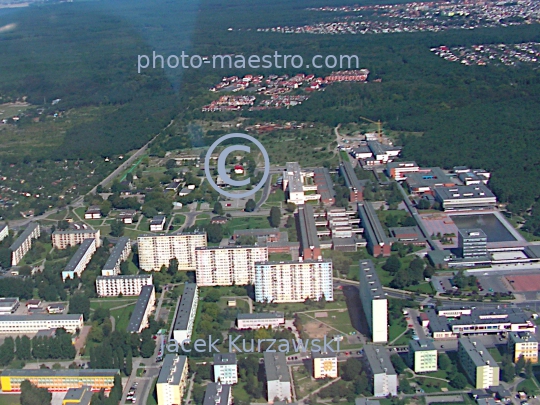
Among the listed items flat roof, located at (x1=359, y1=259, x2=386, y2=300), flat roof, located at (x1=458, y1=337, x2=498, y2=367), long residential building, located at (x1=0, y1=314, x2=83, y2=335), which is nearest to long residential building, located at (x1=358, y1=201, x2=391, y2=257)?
flat roof, located at (x1=359, y1=259, x2=386, y2=300)

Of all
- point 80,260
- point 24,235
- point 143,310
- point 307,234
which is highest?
point 24,235

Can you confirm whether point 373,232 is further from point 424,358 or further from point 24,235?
point 24,235

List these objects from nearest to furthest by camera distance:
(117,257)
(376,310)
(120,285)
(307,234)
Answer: (376,310) < (120,285) < (117,257) < (307,234)

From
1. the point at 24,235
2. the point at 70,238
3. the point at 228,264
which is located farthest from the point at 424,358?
the point at 24,235

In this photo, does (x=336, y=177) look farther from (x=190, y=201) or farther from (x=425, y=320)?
(x=425, y=320)

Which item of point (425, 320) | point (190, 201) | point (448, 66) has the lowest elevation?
point (425, 320)

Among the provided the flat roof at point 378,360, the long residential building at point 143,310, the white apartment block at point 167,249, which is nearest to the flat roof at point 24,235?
the white apartment block at point 167,249

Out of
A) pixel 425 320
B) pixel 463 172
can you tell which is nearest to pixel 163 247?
pixel 425 320

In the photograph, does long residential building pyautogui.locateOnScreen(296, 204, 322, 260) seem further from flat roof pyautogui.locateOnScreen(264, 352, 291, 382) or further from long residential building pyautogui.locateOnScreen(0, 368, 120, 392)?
long residential building pyautogui.locateOnScreen(0, 368, 120, 392)
